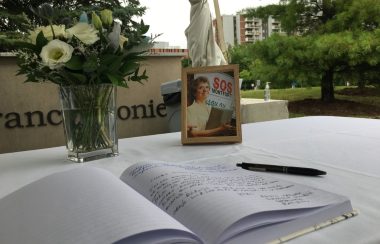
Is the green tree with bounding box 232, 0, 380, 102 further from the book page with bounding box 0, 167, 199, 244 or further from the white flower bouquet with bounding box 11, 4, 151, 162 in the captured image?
the book page with bounding box 0, 167, 199, 244

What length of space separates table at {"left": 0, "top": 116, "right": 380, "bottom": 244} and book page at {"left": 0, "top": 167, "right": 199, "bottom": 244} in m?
0.13

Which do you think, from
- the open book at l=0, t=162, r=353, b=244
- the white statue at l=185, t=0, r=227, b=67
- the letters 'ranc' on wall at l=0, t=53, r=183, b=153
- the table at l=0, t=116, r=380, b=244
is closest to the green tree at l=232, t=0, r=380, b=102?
the white statue at l=185, t=0, r=227, b=67

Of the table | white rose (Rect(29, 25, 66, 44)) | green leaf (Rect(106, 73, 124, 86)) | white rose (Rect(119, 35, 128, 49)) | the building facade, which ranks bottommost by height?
the table

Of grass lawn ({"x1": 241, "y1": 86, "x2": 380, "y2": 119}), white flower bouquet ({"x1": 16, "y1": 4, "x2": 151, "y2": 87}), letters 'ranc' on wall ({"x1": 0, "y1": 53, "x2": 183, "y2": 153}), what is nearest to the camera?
white flower bouquet ({"x1": 16, "y1": 4, "x2": 151, "y2": 87})

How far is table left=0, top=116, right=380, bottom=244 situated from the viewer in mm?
364

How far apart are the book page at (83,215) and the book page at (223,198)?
1.3 inches

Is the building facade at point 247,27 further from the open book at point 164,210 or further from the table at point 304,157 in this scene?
the open book at point 164,210

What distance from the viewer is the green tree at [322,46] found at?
4.15m

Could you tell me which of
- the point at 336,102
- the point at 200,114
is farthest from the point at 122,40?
the point at 336,102

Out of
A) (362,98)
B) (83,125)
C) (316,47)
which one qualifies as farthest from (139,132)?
(362,98)

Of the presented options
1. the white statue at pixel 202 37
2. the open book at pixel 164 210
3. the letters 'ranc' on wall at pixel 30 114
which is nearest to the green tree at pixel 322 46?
the white statue at pixel 202 37

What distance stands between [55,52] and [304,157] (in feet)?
1.57

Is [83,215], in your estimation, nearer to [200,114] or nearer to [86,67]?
[86,67]

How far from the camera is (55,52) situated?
629 millimetres
